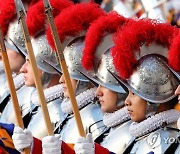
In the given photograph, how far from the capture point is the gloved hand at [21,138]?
20.2 feet

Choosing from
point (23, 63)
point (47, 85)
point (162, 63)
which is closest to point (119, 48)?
point (162, 63)

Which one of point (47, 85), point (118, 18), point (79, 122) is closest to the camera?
point (79, 122)

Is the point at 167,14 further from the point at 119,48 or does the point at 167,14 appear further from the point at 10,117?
the point at 119,48

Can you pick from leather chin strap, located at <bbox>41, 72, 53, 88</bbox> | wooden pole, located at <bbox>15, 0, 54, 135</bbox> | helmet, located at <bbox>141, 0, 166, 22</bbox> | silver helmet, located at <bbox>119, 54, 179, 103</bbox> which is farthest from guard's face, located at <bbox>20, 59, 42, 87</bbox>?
wooden pole, located at <bbox>15, 0, 54, 135</bbox>

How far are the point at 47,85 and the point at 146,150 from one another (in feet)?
5.74

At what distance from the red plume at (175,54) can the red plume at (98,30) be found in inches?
28.1

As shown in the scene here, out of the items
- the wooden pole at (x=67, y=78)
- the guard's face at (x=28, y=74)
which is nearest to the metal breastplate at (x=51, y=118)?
the guard's face at (x=28, y=74)

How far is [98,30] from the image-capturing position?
7152 millimetres

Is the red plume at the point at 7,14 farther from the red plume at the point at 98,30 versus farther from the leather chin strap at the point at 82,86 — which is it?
the red plume at the point at 98,30

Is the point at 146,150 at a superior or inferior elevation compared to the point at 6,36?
inferior

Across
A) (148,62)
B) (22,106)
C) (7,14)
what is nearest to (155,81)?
(148,62)

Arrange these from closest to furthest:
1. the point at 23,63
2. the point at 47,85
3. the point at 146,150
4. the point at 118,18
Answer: the point at 146,150
the point at 118,18
the point at 47,85
the point at 23,63

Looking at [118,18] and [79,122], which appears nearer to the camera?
[79,122]

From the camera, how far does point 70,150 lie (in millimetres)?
6238
